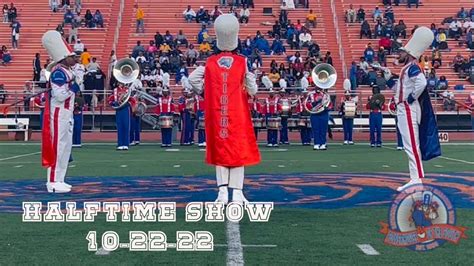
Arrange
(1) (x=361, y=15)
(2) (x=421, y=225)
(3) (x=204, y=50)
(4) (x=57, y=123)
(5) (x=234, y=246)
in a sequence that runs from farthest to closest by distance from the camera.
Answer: (1) (x=361, y=15) → (3) (x=204, y=50) → (4) (x=57, y=123) → (2) (x=421, y=225) → (5) (x=234, y=246)

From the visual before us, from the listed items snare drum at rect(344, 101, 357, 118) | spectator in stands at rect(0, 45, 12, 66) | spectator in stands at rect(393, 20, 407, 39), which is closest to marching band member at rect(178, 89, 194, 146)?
snare drum at rect(344, 101, 357, 118)

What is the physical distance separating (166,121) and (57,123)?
564 inches

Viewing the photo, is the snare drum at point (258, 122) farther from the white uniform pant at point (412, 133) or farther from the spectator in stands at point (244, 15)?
the spectator in stands at point (244, 15)

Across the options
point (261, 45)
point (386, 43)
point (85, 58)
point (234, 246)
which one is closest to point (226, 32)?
point (234, 246)

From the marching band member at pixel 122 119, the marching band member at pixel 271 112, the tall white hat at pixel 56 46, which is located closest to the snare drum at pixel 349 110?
the marching band member at pixel 271 112

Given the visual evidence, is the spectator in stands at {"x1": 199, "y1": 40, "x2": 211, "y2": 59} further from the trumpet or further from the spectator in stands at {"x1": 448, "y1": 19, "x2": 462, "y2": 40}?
the trumpet

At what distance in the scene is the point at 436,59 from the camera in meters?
39.6

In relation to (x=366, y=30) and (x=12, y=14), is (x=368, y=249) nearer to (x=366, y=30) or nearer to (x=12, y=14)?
(x=366, y=30)

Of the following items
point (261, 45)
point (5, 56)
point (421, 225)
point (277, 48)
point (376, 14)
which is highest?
point (376, 14)

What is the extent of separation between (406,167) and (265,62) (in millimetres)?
22713

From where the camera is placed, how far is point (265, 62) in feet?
130

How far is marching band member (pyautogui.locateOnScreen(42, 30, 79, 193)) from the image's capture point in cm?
1265

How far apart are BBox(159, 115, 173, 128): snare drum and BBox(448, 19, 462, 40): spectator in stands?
1910cm

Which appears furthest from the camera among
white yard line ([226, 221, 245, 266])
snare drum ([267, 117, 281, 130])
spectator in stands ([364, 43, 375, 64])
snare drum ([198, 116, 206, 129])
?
spectator in stands ([364, 43, 375, 64])
